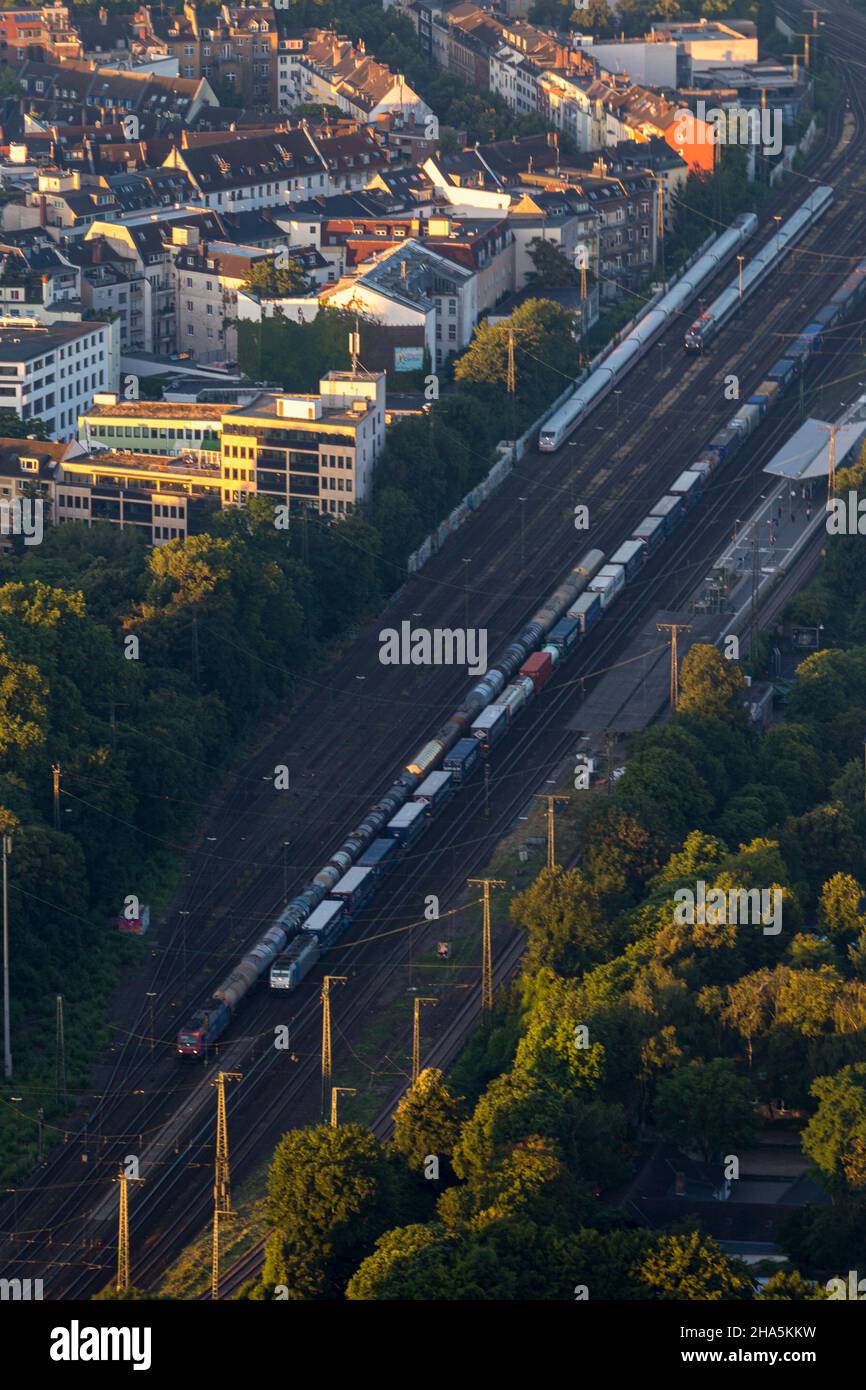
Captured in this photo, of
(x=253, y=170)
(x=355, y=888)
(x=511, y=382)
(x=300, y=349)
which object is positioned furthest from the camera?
(x=253, y=170)

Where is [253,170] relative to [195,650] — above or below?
above

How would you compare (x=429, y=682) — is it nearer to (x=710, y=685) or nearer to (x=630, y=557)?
(x=710, y=685)

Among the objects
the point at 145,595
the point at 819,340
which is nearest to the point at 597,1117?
the point at 145,595

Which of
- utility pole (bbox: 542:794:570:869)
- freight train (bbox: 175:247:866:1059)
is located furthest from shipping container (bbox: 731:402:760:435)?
utility pole (bbox: 542:794:570:869)

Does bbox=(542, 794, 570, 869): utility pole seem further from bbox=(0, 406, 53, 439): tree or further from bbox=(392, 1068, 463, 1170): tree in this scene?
bbox=(0, 406, 53, 439): tree

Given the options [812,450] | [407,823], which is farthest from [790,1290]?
[812,450]

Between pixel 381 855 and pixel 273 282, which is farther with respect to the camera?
pixel 273 282
